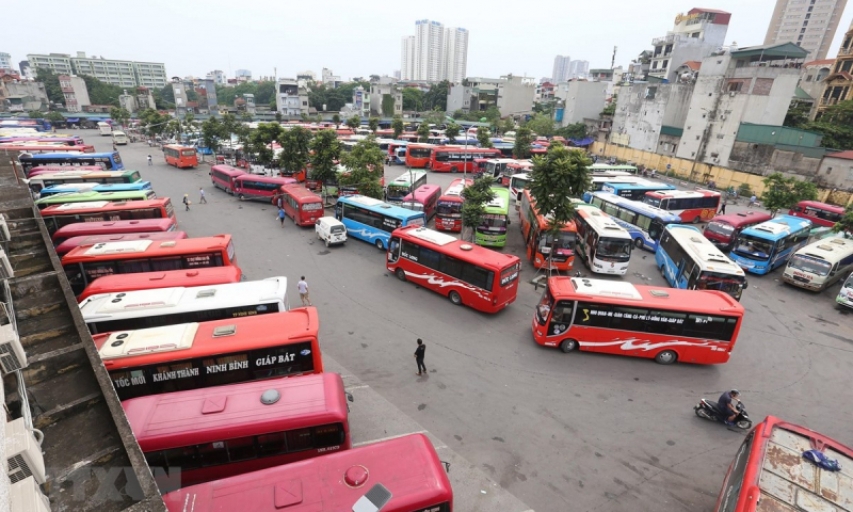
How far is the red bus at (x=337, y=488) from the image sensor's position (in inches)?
224

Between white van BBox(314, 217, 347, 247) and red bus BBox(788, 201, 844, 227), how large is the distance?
3112cm

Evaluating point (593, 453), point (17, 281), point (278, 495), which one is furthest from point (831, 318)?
point (17, 281)

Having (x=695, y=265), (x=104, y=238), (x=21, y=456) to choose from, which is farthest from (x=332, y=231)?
(x=21, y=456)

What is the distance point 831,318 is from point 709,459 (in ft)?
41.1

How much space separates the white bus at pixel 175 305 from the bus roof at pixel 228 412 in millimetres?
3413

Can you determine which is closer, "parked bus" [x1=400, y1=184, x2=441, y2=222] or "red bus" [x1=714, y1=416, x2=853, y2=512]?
"red bus" [x1=714, y1=416, x2=853, y2=512]

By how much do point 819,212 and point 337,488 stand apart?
117 feet

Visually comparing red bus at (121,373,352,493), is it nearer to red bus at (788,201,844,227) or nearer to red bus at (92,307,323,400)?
red bus at (92,307,323,400)

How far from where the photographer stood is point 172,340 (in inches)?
349

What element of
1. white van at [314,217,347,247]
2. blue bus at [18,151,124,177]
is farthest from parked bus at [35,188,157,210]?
blue bus at [18,151,124,177]

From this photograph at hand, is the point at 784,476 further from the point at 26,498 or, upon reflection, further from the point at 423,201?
the point at 423,201

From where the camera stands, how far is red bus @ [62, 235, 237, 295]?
13.5 meters

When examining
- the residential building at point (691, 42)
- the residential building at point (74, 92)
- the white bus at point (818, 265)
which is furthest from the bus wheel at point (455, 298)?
the residential building at point (74, 92)

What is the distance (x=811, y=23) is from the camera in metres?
97.0
